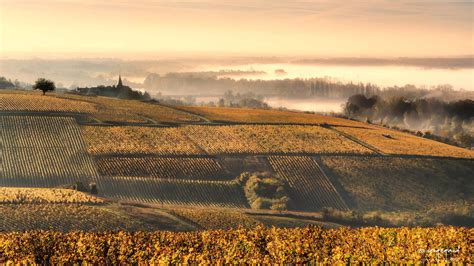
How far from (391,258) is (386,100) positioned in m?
120

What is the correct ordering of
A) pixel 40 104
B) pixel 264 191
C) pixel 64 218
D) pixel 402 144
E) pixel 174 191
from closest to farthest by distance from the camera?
pixel 64 218
pixel 174 191
pixel 264 191
pixel 40 104
pixel 402 144

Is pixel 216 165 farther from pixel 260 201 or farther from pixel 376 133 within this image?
pixel 376 133

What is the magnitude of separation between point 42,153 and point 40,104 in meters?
13.5

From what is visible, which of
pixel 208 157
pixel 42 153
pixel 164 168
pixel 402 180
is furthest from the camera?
pixel 402 180

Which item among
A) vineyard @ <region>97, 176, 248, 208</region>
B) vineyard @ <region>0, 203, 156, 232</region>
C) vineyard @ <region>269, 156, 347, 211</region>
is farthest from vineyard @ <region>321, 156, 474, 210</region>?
vineyard @ <region>0, 203, 156, 232</region>

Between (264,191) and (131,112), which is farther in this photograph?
(131,112)

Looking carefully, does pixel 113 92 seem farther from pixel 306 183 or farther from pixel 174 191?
pixel 174 191

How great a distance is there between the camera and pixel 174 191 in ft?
239

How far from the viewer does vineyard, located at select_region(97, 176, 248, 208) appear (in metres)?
70.2

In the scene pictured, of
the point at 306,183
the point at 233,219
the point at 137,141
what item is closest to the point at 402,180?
the point at 306,183

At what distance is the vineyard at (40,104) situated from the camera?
88875 mm

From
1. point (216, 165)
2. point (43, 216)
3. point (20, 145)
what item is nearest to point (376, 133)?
point (216, 165)

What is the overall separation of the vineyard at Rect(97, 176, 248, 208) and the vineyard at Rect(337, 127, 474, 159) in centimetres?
2153

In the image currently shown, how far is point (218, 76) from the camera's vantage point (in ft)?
461
